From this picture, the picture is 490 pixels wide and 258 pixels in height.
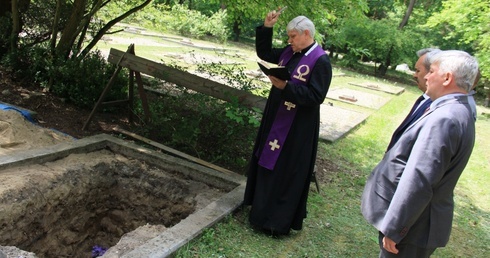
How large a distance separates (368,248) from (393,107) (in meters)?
11.0

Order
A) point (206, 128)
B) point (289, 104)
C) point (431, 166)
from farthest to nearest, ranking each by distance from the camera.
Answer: point (206, 128), point (289, 104), point (431, 166)

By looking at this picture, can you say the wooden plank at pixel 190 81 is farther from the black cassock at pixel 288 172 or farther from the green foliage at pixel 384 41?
the green foliage at pixel 384 41

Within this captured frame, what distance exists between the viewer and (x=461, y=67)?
2139mm

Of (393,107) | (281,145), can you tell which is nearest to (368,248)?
(281,145)

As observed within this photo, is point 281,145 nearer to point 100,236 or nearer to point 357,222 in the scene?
point 357,222

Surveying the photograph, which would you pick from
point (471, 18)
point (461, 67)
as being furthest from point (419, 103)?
point (471, 18)

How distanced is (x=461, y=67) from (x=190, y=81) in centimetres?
346

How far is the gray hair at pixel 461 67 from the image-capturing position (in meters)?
2.14

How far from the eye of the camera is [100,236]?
14.1 ft

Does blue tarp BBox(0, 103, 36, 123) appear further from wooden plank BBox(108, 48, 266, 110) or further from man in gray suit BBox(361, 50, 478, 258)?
man in gray suit BBox(361, 50, 478, 258)

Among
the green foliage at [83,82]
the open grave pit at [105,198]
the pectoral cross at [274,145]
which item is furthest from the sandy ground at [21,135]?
the pectoral cross at [274,145]

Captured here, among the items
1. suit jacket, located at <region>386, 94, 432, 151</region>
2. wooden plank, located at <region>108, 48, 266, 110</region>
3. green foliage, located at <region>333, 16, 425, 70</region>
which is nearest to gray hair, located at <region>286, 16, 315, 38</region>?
suit jacket, located at <region>386, 94, 432, 151</region>

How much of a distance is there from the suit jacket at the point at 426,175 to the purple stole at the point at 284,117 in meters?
1.30

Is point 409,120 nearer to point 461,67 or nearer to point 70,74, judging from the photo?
point 461,67
